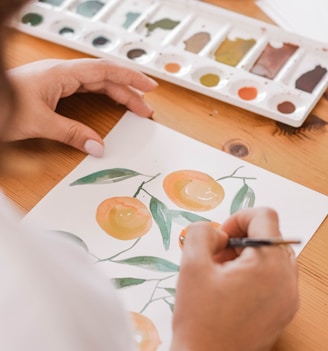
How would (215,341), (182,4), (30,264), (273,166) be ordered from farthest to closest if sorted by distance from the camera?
(182,4) → (273,166) → (215,341) → (30,264)

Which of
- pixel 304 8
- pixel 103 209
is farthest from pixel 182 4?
pixel 103 209

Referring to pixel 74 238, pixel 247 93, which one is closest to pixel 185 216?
pixel 74 238

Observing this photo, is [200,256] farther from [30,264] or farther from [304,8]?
[304,8]

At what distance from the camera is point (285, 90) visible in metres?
1.03

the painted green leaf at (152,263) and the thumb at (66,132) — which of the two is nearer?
the painted green leaf at (152,263)

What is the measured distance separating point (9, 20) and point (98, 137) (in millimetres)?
464

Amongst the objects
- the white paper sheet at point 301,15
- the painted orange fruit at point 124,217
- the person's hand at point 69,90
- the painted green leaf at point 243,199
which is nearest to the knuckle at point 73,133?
the person's hand at point 69,90

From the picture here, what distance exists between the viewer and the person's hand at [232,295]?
2.29ft

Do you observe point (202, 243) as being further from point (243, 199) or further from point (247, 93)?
point (247, 93)

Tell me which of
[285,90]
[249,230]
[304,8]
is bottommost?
[249,230]

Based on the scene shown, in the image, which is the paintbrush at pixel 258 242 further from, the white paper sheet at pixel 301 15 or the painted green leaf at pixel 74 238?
the white paper sheet at pixel 301 15

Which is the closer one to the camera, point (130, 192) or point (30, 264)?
point (30, 264)

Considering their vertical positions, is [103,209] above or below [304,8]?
below

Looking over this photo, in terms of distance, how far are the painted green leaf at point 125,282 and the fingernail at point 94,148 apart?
0.68 ft
